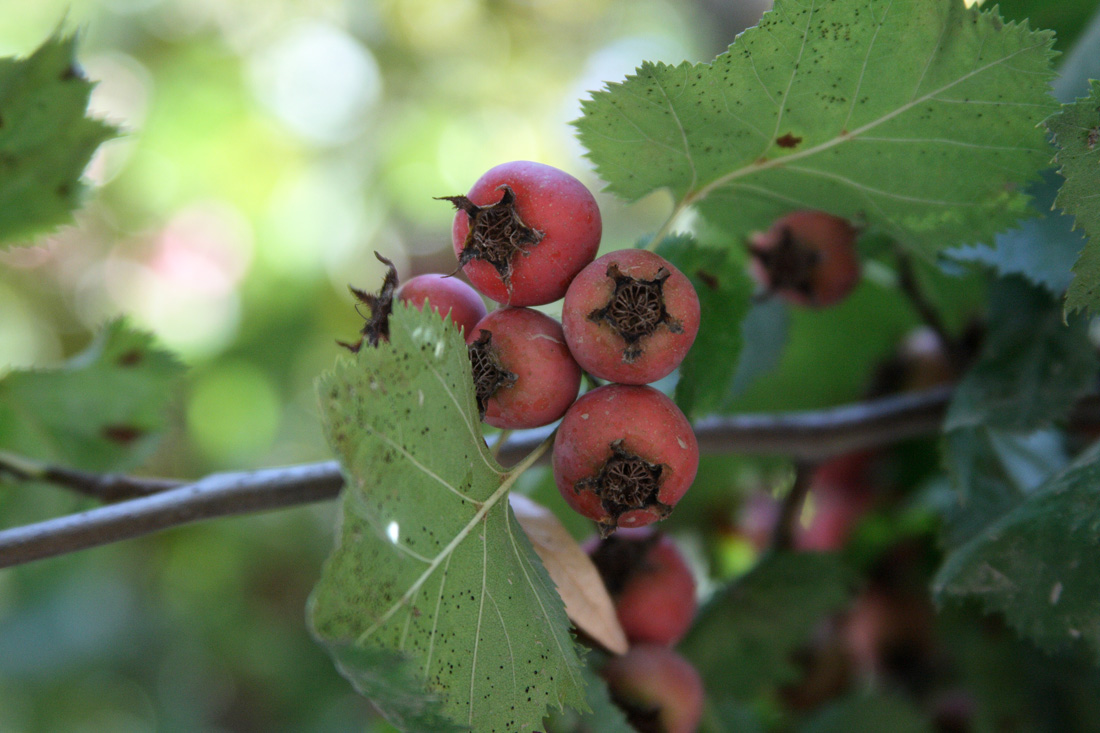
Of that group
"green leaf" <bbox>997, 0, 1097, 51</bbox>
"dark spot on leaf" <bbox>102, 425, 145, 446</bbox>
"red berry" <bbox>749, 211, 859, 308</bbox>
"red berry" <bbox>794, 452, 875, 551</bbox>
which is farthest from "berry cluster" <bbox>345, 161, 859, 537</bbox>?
"red berry" <bbox>794, 452, 875, 551</bbox>

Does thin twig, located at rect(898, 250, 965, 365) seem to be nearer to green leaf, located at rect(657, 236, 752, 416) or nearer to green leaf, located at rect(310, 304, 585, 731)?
green leaf, located at rect(657, 236, 752, 416)

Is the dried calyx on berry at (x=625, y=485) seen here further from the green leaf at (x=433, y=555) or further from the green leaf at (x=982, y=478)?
the green leaf at (x=982, y=478)

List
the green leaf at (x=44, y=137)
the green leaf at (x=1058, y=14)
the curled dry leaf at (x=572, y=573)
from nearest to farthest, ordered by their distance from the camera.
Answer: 1. the curled dry leaf at (x=572, y=573)
2. the green leaf at (x=44, y=137)
3. the green leaf at (x=1058, y=14)

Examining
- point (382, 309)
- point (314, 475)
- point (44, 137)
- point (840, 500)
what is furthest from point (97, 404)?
point (840, 500)

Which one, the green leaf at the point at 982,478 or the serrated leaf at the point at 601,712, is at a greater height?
the green leaf at the point at 982,478

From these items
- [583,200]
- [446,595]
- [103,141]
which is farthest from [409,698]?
[103,141]

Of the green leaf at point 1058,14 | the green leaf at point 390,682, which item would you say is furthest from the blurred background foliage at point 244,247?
the green leaf at point 390,682
